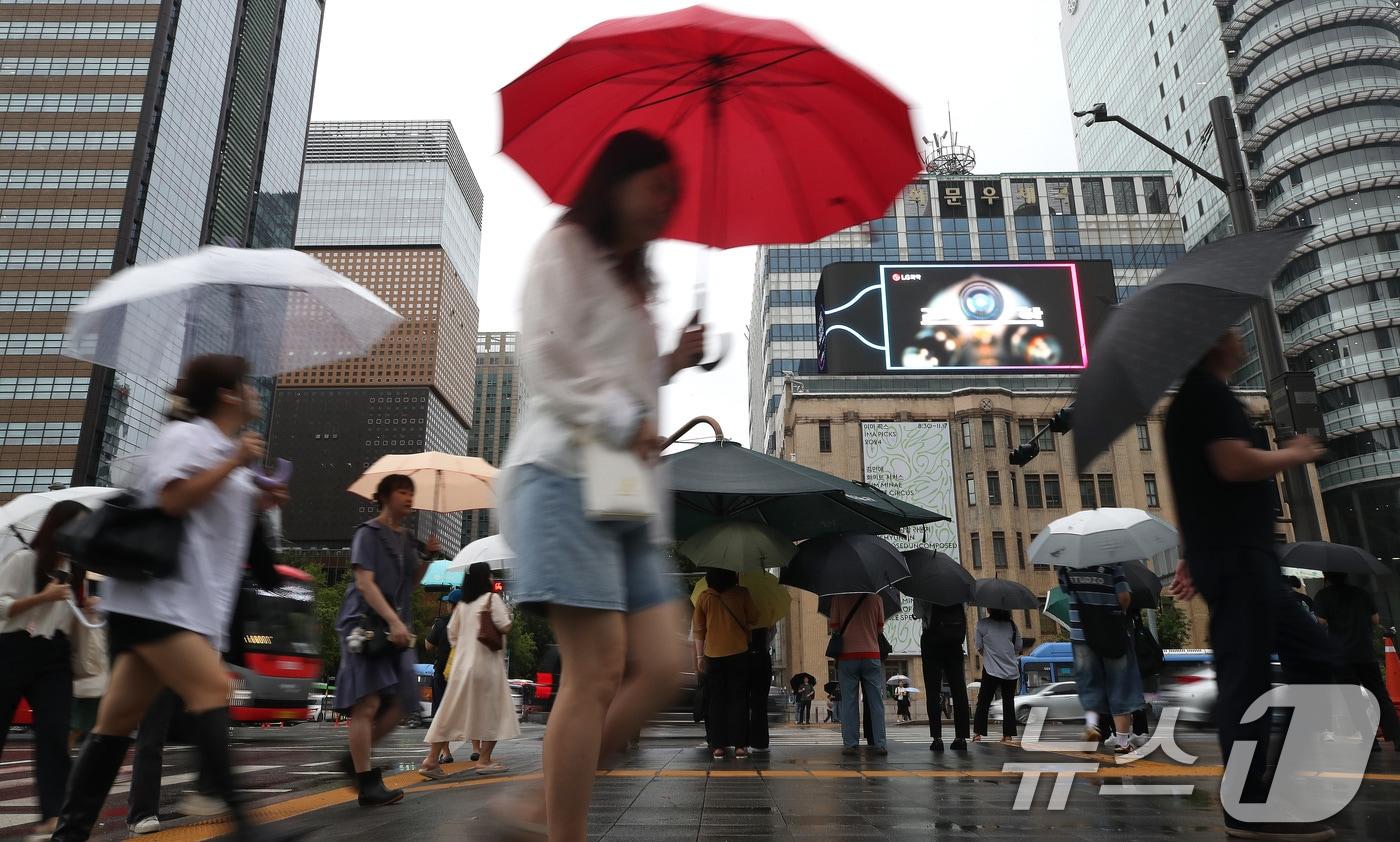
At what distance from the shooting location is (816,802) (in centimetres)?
453

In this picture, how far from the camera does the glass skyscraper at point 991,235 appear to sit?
69.5 metres

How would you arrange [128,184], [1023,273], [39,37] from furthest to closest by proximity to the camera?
[39,37] → [128,184] → [1023,273]

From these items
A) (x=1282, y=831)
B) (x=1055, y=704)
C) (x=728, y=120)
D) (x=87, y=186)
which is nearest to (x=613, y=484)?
(x=728, y=120)

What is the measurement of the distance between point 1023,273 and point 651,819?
44.5m

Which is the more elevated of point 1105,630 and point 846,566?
point 846,566

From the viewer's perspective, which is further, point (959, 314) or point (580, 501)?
point (959, 314)

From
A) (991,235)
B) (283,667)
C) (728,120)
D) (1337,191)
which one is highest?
(991,235)

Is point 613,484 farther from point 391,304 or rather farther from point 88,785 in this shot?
point 391,304

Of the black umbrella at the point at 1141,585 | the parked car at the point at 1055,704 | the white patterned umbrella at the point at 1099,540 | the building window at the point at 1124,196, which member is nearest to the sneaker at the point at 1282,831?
the black umbrella at the point at 1141,585

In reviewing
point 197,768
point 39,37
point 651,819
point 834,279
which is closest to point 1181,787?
point 651,819

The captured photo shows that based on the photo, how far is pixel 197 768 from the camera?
241 centimetres

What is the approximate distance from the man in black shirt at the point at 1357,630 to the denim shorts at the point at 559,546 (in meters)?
7.33

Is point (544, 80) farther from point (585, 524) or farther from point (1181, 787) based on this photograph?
point (1181, 787)

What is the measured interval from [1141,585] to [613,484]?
7.85 metres
